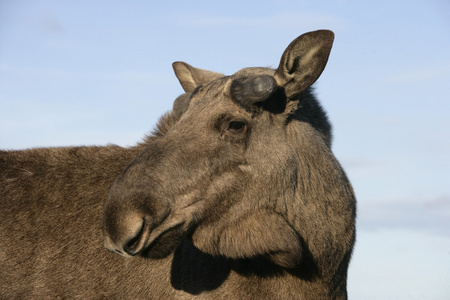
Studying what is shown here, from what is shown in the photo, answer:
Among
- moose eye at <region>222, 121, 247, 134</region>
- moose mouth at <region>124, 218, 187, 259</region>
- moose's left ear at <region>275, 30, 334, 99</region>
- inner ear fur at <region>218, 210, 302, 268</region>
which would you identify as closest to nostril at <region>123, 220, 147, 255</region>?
moose mouth at <region>124, 218, 187, 259</region>

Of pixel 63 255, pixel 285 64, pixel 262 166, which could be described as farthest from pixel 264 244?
pixel 63 255

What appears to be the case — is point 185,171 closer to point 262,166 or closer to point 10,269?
point 262,166

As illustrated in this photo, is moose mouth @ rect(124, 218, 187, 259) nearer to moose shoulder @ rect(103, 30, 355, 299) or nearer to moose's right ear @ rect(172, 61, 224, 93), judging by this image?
moose shoulder @ rect(103, 30, 355, 299)

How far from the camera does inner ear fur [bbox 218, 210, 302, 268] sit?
6.69 meters

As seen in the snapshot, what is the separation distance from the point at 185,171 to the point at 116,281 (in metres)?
2.17

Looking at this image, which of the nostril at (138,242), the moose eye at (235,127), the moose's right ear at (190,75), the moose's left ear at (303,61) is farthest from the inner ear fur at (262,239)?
the moose's right ear at (190,75)

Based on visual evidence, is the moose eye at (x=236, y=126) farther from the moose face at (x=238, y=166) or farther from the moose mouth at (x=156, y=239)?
the moose mouth at (x=156, y=239)

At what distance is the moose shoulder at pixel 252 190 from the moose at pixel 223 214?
0.01 metres

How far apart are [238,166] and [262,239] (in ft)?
2.80

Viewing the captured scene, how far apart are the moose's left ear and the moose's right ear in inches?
76.3

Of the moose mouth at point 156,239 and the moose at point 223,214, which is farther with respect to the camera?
the moose at point 223,214

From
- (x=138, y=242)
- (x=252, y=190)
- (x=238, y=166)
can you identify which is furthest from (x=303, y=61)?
(x=138, y=242)

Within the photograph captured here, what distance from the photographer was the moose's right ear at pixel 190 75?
8801 millimetres

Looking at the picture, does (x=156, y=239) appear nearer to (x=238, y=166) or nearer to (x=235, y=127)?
(x=238, y=166)
